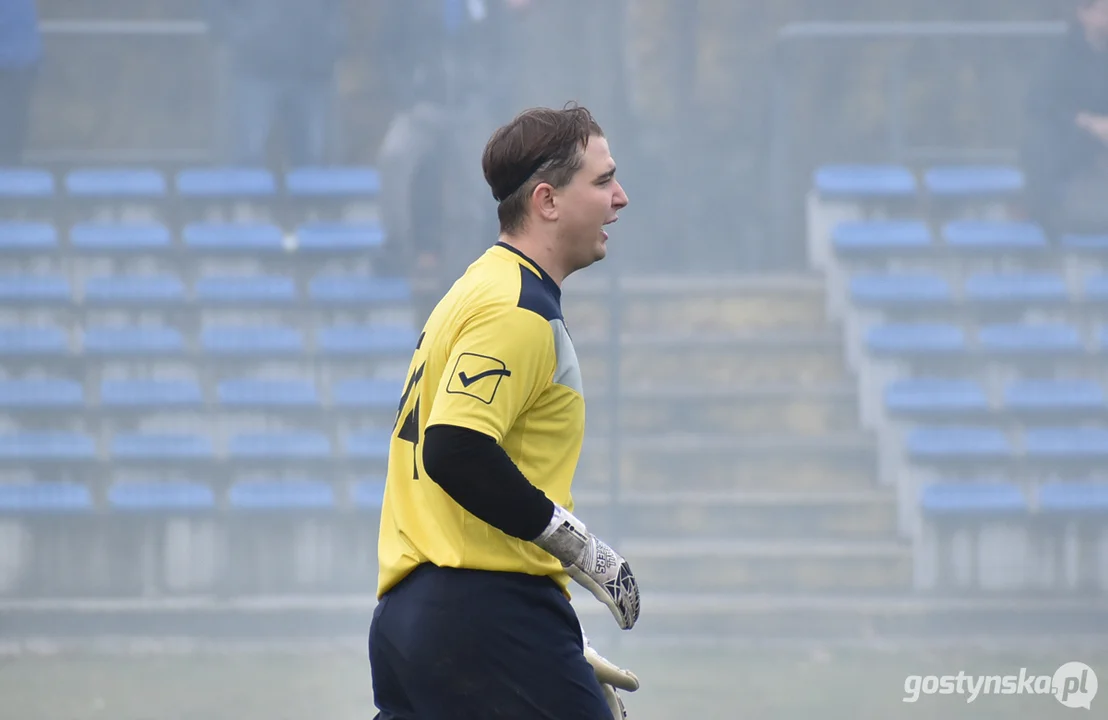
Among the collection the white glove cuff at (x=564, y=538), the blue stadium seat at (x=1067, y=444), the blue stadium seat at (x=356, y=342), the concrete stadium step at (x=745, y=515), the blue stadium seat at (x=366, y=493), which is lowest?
the concrete stadium step at (x=745, y=515)

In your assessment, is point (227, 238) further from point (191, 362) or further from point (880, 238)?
point (880, 238)

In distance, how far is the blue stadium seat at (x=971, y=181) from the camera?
19.2ft

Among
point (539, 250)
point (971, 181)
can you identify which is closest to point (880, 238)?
point (971, 181)

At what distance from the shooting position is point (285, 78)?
5.81 m

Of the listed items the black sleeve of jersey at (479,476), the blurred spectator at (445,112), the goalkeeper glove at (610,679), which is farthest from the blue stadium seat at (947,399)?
the black sleeve of jersey at (479,476)

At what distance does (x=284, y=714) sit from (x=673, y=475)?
2.02 metres

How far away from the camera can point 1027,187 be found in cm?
585

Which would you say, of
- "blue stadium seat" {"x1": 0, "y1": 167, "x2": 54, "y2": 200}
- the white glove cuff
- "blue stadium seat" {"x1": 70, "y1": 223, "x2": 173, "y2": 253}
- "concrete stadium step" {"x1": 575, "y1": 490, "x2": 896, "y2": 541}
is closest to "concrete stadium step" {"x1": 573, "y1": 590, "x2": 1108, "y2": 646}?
"concrete stadium step" {"x1": 575, "y1": 490, "x2": 896, "y2": 541}

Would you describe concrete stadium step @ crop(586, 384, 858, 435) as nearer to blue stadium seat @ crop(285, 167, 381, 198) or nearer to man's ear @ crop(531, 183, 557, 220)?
blue stadium seat @ crop(285, 167, 381, 198)

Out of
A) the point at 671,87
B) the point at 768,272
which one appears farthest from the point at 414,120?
the point at 768,272

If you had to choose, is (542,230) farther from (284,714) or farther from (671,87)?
(671,87)

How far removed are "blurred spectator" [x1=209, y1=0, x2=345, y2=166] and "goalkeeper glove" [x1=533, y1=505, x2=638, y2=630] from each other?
4.29 metres

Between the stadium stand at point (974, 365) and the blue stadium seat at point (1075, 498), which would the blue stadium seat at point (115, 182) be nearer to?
the stadium stand at point (974, 365)

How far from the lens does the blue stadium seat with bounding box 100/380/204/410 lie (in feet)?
18.9
